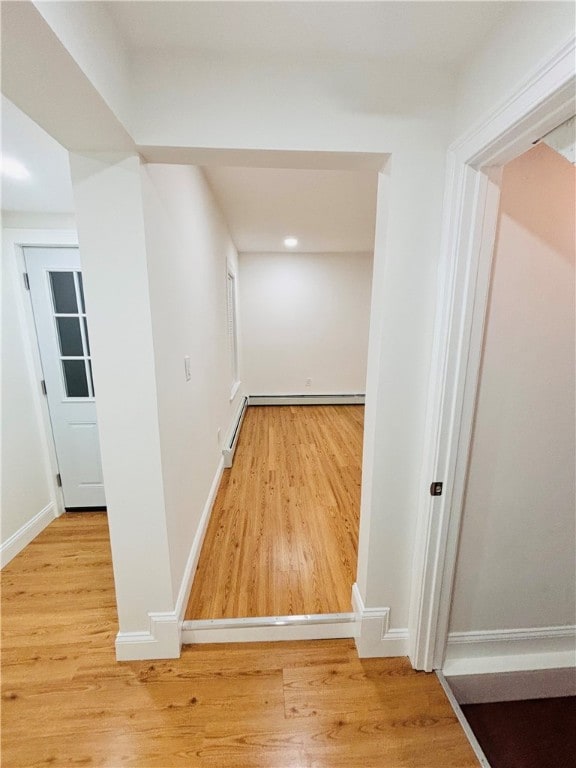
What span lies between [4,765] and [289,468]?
2305 mm

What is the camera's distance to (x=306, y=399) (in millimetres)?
5219

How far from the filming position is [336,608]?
5.07 ft

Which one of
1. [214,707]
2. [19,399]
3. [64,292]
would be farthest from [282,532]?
[64,292]

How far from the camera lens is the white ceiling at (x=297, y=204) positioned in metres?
2.08

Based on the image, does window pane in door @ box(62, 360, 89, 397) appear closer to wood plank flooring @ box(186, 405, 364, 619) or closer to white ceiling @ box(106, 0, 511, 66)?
wood plank flooring @ box(186, 405, 364, 619)

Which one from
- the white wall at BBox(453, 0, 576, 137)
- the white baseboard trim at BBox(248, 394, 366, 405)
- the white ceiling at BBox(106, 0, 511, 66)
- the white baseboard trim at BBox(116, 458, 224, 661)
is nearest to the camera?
the white wall at BBox(453, 0, 576, 137)

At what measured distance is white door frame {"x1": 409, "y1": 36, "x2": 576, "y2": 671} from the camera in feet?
2.62

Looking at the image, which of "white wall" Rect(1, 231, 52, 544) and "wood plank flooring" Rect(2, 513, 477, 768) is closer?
"wood plank flooring" Rect(2, 513, 477, 768)

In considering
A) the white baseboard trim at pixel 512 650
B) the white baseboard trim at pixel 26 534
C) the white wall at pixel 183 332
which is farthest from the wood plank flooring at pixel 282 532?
the white baseboard trim at pixel 26 534

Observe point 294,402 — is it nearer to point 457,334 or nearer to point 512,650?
point 512,650

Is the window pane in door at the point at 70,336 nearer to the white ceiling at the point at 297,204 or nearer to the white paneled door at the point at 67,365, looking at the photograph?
the white paneled door at the point at 67,365

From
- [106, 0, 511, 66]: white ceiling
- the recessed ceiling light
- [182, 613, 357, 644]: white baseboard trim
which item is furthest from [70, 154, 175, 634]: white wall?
the recessed ceiling light

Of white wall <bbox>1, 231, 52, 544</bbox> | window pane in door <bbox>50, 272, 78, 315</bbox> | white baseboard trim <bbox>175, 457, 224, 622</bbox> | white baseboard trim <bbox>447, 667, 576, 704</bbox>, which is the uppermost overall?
window pane in door <bbox>50, 272, 78, 315</bbox>

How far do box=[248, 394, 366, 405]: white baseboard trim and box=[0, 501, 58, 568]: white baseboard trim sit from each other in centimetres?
313
